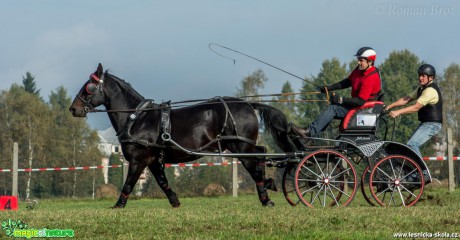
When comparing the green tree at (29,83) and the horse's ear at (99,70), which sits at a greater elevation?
the green tree at (29,83)

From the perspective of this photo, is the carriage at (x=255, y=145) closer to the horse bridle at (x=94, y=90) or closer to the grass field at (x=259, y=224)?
the horse bridle at (x=94, y=90)

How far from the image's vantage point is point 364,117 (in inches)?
429

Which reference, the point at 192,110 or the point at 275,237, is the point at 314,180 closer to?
the point at 192,110

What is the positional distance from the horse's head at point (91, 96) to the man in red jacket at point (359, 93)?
3.51m

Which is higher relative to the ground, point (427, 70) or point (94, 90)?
point (427, 70)

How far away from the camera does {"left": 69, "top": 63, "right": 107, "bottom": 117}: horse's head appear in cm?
1248

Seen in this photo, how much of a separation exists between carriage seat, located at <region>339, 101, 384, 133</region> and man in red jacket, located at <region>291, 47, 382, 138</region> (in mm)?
103

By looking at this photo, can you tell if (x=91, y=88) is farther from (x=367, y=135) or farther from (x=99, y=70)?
(x=367, y=135)

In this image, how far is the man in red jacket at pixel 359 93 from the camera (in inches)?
427

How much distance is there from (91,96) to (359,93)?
14.7ft

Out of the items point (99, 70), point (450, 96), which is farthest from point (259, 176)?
point (450, 96)

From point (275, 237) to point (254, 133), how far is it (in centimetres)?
466

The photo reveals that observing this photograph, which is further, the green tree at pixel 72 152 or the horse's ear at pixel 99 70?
the green tree at pixel 72 152

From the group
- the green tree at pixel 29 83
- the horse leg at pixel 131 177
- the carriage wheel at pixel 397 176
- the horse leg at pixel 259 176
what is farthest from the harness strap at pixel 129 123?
the green tree at pixel 29 83
